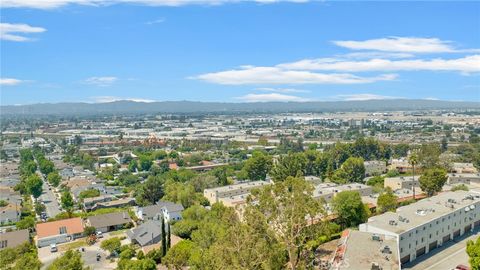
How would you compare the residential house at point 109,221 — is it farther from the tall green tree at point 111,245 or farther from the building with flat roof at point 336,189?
the building with flat roof at point 336,189

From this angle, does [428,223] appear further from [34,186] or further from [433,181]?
[34,186]

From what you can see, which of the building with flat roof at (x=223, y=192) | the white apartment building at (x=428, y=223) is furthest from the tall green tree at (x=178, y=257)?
the building with flat roof at (x=223, y=192)

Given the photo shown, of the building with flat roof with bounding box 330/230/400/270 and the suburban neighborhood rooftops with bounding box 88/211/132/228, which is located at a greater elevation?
the building with flat roof with bounding box 330/230/400/270

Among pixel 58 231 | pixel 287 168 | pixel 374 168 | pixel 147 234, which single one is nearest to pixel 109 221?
pixel 58 231

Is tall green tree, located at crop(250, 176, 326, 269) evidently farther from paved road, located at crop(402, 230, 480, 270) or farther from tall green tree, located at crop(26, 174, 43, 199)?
tall green tree, located at crop(26, 174, 43, 199)

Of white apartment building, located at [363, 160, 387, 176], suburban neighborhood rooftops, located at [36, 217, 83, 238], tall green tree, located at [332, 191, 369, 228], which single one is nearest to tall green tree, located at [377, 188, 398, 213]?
tall green tree, located at [332, 191, 369, 228]
